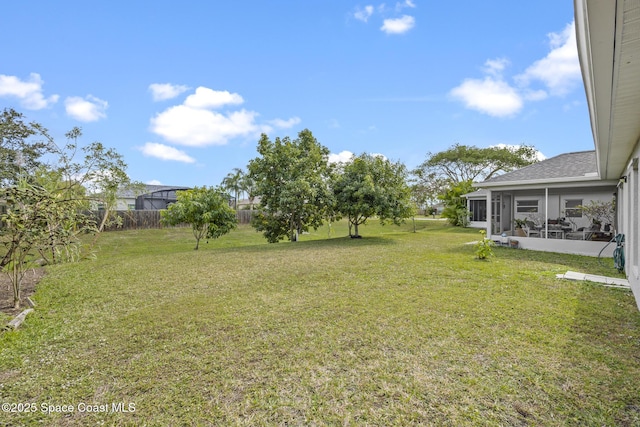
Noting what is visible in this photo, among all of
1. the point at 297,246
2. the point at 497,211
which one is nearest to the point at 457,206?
the point at 497,211

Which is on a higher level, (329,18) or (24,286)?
(329,18)

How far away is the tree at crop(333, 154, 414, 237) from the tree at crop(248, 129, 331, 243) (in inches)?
30.8

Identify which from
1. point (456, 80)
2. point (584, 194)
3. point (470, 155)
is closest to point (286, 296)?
point (584, 194)

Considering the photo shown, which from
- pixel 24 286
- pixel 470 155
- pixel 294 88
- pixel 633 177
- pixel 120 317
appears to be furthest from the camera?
pixel 470 155

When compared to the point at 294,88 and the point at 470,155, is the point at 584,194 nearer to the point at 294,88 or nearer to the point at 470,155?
the point at 294,88

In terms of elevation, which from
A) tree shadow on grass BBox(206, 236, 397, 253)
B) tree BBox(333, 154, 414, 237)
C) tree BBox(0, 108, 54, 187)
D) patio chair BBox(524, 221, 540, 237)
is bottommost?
tree shadow on grass BBox(206, 236, 397, 253)

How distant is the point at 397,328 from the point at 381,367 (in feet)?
3.22

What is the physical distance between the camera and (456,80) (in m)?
17.8

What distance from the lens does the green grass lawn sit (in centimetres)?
229

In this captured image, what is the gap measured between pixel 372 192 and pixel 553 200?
7.97 metres

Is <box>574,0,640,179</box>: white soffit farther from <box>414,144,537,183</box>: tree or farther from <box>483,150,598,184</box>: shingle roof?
<box>414,144,537,183</box>: tree

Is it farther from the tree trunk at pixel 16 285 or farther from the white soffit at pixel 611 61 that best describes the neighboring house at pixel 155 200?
the white soffit at pixel 611 61

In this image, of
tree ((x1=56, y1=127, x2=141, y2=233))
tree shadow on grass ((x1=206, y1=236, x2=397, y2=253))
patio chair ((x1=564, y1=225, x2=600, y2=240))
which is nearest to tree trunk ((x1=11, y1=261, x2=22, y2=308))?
tree shadow on grass ((x1=206, y1=236, x2=397, y2=253))

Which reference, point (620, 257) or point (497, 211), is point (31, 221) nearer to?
point (620, 257)
